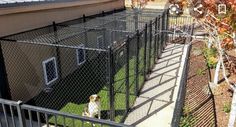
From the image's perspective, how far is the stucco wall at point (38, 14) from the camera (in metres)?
8.13

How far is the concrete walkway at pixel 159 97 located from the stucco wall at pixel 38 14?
16.0 ft

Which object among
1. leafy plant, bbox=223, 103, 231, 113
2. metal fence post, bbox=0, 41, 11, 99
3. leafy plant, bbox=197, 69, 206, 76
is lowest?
leafy plant, bbox=223, 103, 231, 113

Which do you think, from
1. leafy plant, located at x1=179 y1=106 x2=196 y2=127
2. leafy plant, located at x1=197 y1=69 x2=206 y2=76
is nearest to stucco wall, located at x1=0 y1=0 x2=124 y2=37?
leafy plant, located at x1=179 y1=106 x2=196 y2=127

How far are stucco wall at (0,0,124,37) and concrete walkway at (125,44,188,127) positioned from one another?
16.0ft

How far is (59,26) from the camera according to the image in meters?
11.0

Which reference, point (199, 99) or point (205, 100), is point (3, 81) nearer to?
point (199, 99)

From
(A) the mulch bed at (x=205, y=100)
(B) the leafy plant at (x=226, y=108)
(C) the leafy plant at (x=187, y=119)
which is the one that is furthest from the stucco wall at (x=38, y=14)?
(B) the leafy plant at (x=226, y=108)

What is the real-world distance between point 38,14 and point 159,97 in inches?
225

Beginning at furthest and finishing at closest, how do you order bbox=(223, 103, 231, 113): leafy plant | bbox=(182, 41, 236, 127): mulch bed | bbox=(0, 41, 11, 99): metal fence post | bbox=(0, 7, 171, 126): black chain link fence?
bbox=(223, 103, 231, 113): leafy plant < bbox=(0, 7, 171, 126): black chain link fence < bbox=(182, 41, 236, 127): mulch bed < bbox=(0, 41, 11, 99): metal fence post

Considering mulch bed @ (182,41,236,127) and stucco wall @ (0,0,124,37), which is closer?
mulch bed @ (182,41,236,127)

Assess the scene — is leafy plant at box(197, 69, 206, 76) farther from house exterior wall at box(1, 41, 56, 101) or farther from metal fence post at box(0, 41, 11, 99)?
metal fence post at box(0, 41, 11, 99)

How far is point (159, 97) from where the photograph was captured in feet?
31.9

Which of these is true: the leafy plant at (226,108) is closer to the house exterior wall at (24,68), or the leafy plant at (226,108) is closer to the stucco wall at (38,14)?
the house exterior wall at (24,68)

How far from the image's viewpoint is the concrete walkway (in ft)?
26.5
